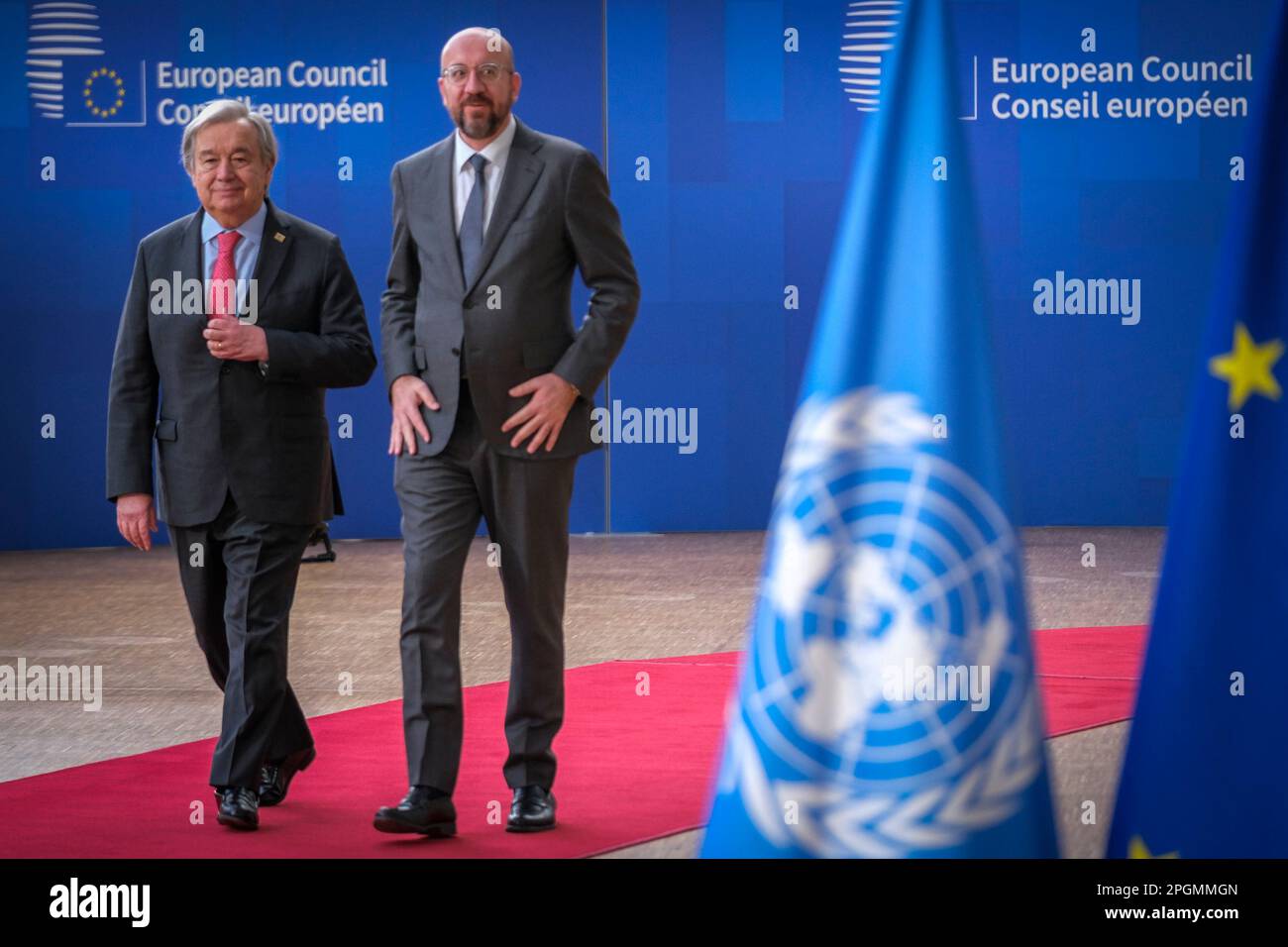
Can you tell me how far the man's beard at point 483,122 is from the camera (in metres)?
3.32

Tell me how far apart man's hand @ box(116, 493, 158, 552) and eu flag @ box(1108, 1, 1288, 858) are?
2.20 meters

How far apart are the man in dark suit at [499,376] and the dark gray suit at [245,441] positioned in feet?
0.70

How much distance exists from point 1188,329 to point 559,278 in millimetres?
7349

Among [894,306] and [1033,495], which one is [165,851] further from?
[1033,495]

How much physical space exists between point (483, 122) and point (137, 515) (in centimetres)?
108

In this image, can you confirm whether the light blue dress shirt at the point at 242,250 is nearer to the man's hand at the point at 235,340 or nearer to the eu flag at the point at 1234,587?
the man's hand at the point at 235,340

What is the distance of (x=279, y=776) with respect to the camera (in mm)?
3549

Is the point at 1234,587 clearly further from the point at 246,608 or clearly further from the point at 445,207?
the point at 246,608

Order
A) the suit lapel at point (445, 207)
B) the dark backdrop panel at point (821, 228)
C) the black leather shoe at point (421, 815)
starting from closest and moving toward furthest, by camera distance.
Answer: the black leather shoe at point (421, 815), the suit lapel at point (445, 207), the dark backdrop panel at point (821, 228)

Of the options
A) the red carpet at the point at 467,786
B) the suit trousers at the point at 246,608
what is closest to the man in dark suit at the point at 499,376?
the red carpet at the point at 467,786

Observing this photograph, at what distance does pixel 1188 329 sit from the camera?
988 centimetres

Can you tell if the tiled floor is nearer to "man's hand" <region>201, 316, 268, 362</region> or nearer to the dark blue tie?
"man's hand" <region>201, 316, 268, 362</region>

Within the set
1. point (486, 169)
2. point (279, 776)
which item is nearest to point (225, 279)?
point (486, 169)
